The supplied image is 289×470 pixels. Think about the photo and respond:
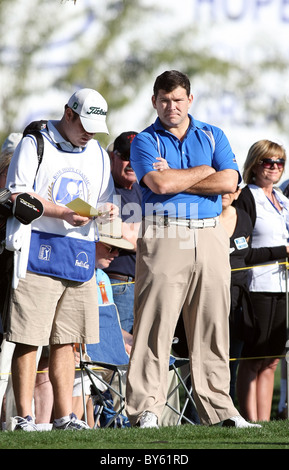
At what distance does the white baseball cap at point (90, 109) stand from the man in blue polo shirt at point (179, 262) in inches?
10.7

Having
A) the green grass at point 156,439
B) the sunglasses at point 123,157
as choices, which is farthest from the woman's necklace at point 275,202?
the green grass at point 156,439

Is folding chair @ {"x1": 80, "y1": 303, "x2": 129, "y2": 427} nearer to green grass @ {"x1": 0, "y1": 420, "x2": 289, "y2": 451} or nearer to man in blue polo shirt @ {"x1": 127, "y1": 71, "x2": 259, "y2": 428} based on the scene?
man in blue polo shirt @ {"x1": 127, "y1": 71, "x2": 259, "y2": 428}

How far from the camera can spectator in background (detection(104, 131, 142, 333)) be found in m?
7.30

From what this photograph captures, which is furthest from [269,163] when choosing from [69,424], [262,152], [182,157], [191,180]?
[69,424]

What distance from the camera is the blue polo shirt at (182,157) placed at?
5.83 m

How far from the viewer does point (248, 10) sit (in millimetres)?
14164

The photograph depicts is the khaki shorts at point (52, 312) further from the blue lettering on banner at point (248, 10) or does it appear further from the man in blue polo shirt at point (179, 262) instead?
the blue lettering on banner at point (248, 10)

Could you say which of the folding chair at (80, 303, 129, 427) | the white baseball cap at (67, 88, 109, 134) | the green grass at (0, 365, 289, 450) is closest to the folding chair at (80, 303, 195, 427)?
the folding chair at (80, 303, 129, 427)

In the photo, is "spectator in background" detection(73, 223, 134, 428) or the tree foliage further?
the tree foliage

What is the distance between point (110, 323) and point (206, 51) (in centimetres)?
1105

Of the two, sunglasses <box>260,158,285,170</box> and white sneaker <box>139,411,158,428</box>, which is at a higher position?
sunglasses <box>260,158,285,170</box>

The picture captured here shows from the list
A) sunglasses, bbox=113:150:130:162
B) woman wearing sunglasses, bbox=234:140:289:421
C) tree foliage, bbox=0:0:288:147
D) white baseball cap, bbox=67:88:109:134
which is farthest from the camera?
tree foliage, bbox=0:0:288:147

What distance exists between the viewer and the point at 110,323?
23.1 ft

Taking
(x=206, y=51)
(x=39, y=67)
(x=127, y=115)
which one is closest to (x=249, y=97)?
(x=206, y=51)
